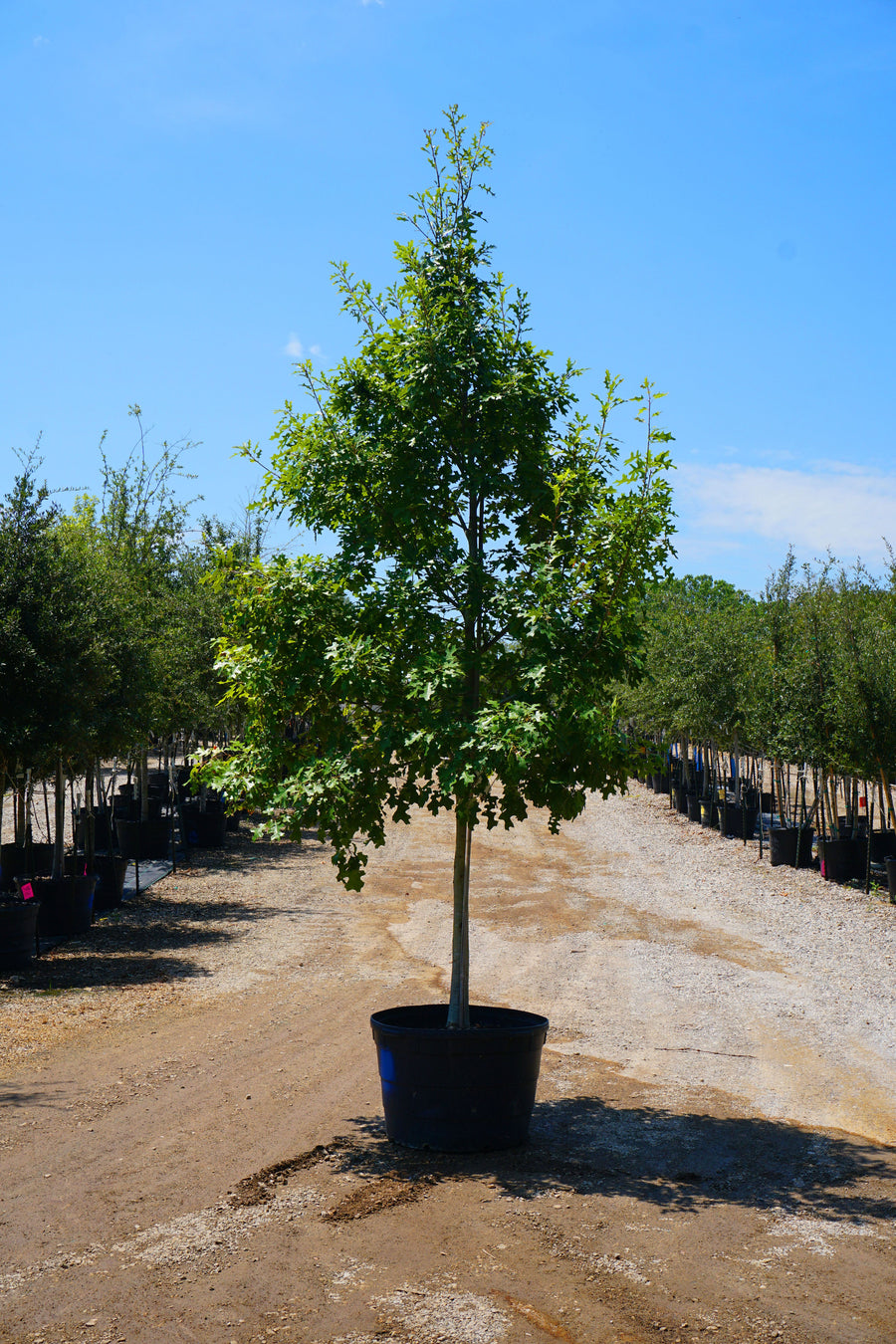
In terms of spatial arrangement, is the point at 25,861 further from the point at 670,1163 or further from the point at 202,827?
the point at 670,1163

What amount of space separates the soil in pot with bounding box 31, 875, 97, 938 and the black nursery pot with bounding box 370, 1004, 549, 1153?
8004 mm

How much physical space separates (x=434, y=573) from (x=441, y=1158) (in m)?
3.65

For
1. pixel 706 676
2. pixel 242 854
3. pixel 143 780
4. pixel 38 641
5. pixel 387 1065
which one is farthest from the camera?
pixel 706 676

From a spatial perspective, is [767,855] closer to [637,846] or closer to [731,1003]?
[637,846]

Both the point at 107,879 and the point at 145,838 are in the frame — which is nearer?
the point at 107,879

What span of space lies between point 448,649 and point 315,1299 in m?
3.34

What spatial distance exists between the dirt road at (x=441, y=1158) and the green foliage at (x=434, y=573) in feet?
6.54

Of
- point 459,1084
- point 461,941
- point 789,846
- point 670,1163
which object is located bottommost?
point 670,1163

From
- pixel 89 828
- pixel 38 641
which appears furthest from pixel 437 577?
pixel 89 828

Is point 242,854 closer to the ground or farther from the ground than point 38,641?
closer to the ground

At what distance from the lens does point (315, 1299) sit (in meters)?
4.66

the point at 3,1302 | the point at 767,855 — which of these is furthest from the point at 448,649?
the point at 767,855

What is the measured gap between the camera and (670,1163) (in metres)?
6.46

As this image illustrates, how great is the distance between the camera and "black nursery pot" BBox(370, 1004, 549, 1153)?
21.0ft
